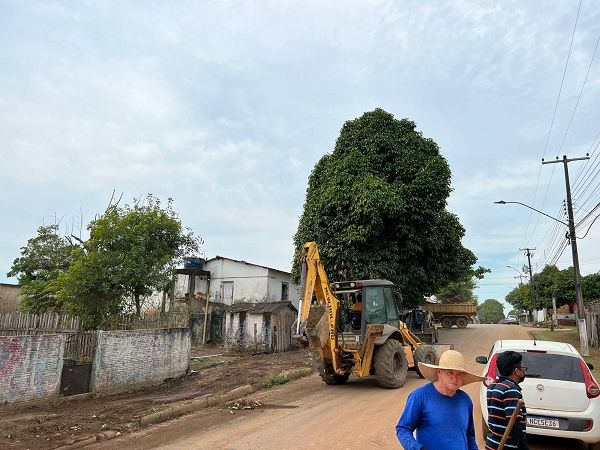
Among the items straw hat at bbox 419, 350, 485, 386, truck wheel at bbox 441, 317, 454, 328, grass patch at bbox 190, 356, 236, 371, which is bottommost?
grass patch at bbox 190, 356, 236, 371

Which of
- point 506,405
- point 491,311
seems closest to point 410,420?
point 506,405

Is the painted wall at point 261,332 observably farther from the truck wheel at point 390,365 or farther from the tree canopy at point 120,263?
the truck wheel at point 390,365

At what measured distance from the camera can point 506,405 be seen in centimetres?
441

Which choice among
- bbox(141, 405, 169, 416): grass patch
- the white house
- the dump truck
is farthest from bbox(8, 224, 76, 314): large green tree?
the dump truck

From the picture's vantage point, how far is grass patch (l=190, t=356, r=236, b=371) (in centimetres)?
1684

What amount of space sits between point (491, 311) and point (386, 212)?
14845cm

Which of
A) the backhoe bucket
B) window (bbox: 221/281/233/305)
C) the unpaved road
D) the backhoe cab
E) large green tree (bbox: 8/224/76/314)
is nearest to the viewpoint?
the unpaved road

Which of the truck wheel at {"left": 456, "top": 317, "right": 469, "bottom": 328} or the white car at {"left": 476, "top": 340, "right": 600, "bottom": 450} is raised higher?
the truck wheel at {"left": 456, "top": 317, "right": 469, "bottom": 328}

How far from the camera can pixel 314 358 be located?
62.3 ft

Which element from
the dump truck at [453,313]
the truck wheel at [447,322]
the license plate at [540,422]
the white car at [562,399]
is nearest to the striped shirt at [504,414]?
the white car at [562,399]

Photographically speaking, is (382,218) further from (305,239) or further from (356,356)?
(356,356)

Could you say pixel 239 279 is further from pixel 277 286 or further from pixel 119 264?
pixel 119 264

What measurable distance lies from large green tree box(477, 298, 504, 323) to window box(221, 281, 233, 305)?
121 m

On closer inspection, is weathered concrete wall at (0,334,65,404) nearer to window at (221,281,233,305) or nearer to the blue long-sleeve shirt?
the blue long-sleeve shirt
